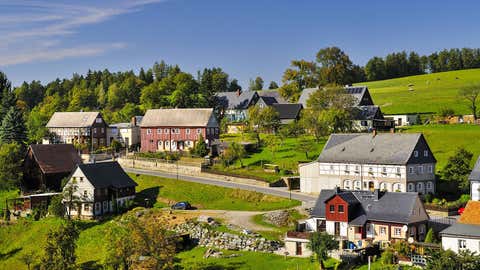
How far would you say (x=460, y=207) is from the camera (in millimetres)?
57969

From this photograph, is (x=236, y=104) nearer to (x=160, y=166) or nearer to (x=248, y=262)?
(x=160, y=166)

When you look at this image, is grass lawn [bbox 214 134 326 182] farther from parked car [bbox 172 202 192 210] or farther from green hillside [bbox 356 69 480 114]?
green hillside [bbox 356 69 480 114]

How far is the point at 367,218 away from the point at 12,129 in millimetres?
65942

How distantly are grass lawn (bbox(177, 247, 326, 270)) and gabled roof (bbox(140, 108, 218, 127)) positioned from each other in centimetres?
4426

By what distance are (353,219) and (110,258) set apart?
66.4 ft

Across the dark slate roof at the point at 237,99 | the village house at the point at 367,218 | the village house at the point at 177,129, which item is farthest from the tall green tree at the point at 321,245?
the dark slate roof at the point at 237,99

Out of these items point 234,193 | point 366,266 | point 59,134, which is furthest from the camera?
point 59,134

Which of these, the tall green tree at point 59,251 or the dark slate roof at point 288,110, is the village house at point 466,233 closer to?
the tall green tree at point 59,251

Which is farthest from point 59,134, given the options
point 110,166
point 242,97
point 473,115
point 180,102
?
point 473,115

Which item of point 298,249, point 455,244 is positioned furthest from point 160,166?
point 455,244

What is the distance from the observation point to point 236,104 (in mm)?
124188

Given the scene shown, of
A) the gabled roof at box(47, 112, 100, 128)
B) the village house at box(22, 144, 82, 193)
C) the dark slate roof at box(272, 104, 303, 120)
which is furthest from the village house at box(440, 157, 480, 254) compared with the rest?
the gabled roof at box(47, 112, 100, 128)

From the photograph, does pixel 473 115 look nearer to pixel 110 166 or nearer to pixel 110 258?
pixel 110 166

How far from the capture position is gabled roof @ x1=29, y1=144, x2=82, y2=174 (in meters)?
81.4
